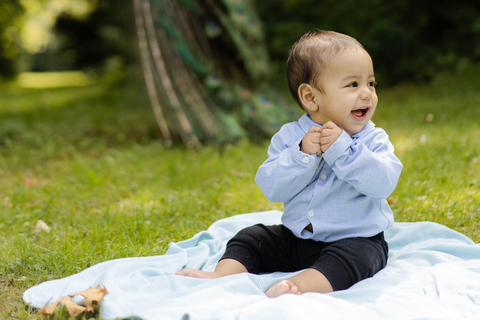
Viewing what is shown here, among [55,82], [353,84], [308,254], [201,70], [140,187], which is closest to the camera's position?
[353,84]

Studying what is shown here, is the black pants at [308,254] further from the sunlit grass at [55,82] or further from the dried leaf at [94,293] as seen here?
the sunlit grass at [55,82]

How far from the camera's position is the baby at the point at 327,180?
2064mm

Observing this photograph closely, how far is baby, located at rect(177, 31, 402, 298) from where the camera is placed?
2.06 m

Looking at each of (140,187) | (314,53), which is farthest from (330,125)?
(140,187)

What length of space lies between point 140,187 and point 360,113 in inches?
83.0

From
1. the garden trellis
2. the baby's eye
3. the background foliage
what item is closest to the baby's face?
the baby's eye

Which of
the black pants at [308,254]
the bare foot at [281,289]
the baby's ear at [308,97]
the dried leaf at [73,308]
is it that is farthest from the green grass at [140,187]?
the baby's ear at [308,97]

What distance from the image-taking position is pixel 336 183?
220cm

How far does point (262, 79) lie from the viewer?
576cm

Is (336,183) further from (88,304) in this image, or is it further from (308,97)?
(88,304)

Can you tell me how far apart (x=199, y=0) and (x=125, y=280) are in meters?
3.79

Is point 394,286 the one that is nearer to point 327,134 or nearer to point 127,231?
point 327,134

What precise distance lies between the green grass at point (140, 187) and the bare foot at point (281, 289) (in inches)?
32.3

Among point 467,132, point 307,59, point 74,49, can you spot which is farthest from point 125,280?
point 74,49
